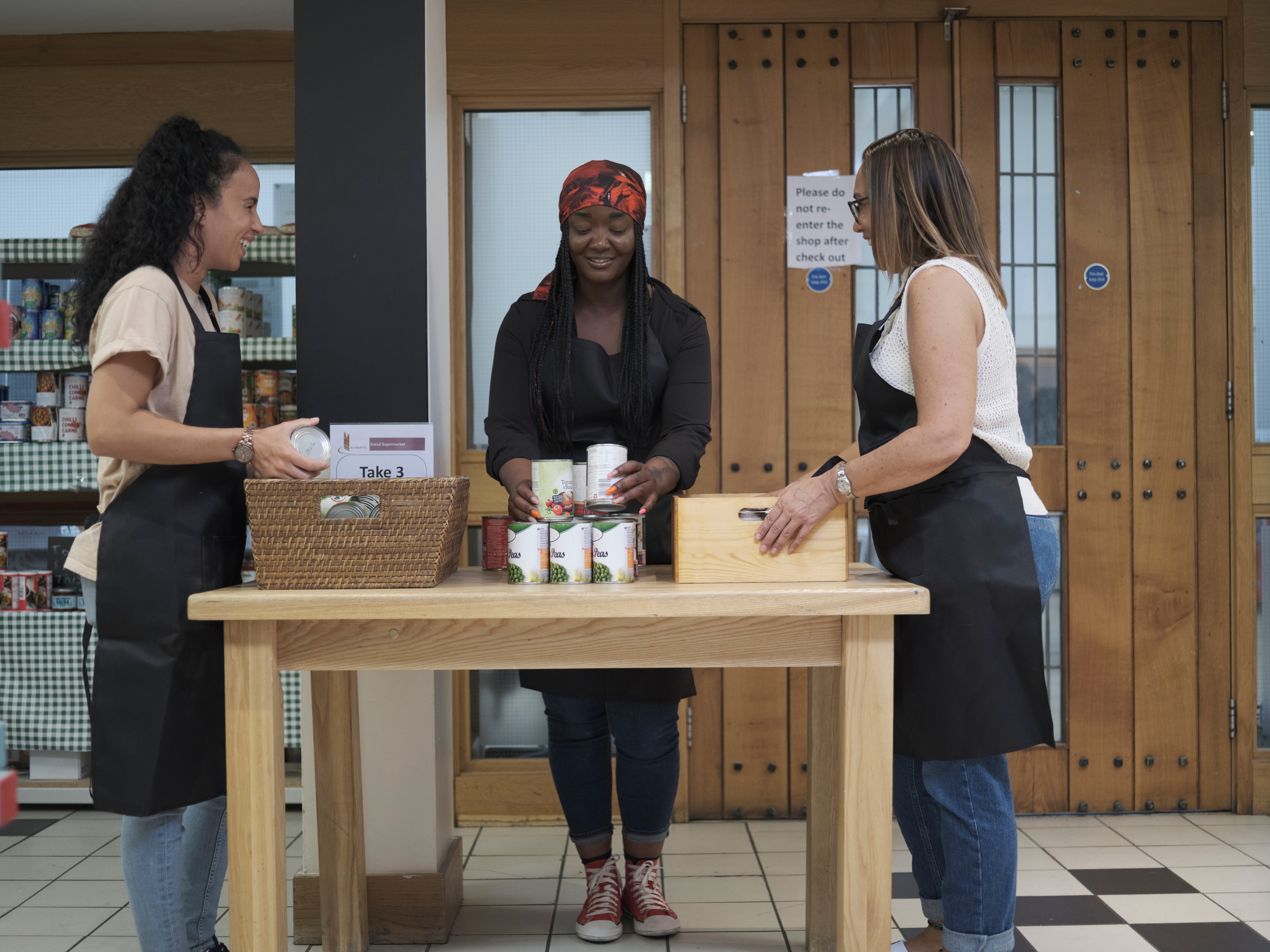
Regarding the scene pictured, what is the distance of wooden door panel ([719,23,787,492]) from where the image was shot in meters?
3.21

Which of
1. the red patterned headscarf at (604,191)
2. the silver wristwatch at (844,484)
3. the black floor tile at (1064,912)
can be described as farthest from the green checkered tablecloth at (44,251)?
the black floor tile at (1064,912)

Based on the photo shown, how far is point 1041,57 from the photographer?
10.6 feet

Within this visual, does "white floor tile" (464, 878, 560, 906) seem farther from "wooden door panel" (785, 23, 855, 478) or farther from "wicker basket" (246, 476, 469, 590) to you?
"wooden door panel" (785, 23, 855, 478)

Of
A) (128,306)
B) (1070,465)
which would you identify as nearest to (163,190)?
(128,306)

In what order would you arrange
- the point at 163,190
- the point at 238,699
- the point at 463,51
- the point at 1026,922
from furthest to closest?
the point at 463,51
the point at 1026,922
the point at 163,190
the point at 238,699

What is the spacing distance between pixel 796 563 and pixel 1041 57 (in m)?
2.36

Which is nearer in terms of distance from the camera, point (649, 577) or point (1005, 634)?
point (1005, 634)

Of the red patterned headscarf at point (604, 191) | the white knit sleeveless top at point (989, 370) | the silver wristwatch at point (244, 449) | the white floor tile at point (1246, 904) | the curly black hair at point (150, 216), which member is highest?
the red patterned headscarf at point (604, 191)

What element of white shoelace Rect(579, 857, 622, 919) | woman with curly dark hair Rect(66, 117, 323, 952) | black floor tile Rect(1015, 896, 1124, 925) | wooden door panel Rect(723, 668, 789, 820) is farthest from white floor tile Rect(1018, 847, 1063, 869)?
woman with curly dark hair Rect(66, 117, 323, 952)

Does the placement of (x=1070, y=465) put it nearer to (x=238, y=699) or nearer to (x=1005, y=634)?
(x=1005, y=634)

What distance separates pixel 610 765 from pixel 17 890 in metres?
1.66

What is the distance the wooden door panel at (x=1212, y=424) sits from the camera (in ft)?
10.5

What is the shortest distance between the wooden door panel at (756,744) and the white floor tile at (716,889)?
52 cm

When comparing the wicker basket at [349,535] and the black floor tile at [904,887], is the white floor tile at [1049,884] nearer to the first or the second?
the black floor tile at [904,887]
